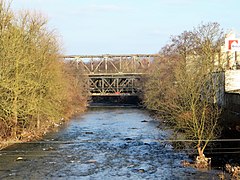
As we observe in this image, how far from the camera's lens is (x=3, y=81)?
2572cm

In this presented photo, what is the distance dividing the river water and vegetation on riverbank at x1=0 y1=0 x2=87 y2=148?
203 centimetres

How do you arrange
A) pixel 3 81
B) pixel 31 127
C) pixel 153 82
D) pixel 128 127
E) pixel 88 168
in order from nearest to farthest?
pixel 88 168, pixel 3 81, pixel 31 127, pixel 128 127, pixel 153 82

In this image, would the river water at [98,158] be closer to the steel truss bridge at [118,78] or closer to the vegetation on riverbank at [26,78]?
the vegetation on riverbank at [26,78]

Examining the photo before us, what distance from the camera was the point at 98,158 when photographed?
80.5 feet

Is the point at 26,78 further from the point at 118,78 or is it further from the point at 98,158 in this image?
the point at 118,78

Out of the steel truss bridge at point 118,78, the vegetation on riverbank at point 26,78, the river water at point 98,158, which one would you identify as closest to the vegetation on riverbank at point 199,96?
the river water at point 98,158

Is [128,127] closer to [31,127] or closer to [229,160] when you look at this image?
[31,127]

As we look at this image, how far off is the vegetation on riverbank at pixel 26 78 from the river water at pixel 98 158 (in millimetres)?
2025

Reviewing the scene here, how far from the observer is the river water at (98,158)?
66.4 feet

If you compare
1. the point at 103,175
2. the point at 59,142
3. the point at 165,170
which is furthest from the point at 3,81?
the point at 165,170

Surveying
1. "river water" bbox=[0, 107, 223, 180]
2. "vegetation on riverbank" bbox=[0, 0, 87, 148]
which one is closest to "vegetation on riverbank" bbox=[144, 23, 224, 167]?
"river water" bbox=[0, 107, 223, 180]

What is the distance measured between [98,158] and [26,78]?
8.97 meters

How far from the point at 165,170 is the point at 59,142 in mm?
11472

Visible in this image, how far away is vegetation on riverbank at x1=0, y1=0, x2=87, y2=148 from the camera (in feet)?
88.1
